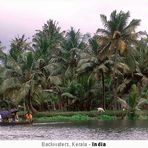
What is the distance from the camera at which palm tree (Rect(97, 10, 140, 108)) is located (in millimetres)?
36250

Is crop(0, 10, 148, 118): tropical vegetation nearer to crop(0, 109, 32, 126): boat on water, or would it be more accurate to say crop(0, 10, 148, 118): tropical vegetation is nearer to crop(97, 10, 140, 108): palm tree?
crop(97, 10, 140, 108): palm tree

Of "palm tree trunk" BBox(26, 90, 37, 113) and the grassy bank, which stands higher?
"palm tree trunk" BBox(26, 90, 37, 113)

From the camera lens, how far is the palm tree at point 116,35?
36250mm

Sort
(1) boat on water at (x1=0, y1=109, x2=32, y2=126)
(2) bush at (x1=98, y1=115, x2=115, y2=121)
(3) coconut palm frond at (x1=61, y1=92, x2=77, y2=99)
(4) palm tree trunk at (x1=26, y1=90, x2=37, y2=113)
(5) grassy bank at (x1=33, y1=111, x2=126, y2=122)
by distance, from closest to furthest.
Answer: (1) boat on water at (x1=0, y1=109, x2=32, y2=126), (5) grassy bank at (x1=33, y1=111, x2=126, y2=122), (2) bush at (x1=98, y1=115, x2=115, y2=121), (4) palm tree trunk at (x1=26, y1=90, x2=37, y2=113), (3) coconut palm frond at (x1=61, y1=92, x2=77, y2=99)

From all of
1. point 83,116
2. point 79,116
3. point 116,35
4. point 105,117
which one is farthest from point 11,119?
point 116,35

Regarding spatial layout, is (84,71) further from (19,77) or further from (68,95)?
(19,77)

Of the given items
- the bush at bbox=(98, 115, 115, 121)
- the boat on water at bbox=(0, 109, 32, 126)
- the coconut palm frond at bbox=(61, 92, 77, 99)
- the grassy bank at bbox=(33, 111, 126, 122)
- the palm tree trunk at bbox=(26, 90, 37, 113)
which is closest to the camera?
the boat on water at bbox=(0, 109, 32, 126)

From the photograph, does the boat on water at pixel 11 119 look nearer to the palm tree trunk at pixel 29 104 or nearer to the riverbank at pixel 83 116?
the riverbank at pixel 83 116

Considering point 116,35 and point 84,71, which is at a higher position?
point 116,35

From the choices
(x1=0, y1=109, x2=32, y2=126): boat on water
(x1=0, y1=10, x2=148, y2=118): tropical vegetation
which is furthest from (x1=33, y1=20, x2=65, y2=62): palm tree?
(x1=0, y1=109, x2=32, y2=126): boat on water

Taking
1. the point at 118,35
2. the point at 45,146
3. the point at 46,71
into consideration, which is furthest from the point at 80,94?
the point at 45,146

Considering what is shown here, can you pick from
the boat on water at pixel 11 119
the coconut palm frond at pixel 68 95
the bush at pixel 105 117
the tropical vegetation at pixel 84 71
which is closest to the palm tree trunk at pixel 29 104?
the tropical vegetation at pixel 84 71

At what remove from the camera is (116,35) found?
3612 centimetres

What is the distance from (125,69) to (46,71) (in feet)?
20.5
